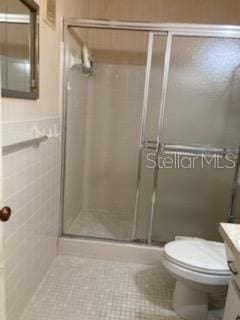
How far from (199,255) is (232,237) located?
622mm

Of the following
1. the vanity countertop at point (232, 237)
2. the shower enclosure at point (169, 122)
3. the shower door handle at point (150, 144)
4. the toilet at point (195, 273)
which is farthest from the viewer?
the shower door handle at point (150, 144)

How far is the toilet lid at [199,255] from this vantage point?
148cm

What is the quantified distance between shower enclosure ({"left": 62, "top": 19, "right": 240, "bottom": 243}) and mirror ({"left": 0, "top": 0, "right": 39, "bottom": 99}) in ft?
1.86

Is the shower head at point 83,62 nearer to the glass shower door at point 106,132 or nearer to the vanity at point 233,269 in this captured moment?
the glass shower door at point 106,132

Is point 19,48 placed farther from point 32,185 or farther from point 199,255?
point 199,255

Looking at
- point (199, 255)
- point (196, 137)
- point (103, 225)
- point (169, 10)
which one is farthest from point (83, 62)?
point (199, 255)

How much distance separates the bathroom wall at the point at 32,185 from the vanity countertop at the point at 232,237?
3.30ft

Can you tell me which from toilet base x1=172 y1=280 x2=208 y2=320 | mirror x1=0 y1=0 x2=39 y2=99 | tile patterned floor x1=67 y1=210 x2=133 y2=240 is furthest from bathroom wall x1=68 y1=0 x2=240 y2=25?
toilet base x1=172 y1=280 x2=208 y2=320

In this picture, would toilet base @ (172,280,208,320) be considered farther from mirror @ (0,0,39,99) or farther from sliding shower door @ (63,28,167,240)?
mirror @ (0,0,39,99)

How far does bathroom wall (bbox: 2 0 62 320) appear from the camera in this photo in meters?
1.36

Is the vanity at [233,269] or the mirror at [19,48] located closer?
the vanity at [233,269]

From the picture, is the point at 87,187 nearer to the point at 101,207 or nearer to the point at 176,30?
the point at 101,207

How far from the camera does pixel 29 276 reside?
5.51 feet

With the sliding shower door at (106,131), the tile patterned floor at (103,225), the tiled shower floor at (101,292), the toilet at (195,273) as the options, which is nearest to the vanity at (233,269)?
the toilet at (195,273)
